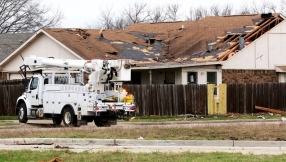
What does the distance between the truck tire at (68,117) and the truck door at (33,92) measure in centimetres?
211

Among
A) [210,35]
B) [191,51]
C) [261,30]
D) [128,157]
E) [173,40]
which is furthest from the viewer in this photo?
[173,40]

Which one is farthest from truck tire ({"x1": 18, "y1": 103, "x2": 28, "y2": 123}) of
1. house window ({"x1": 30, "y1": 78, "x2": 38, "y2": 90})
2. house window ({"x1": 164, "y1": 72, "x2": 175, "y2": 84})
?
house window ({"x1": 164, "y1": 72, "x2": 175, "y2": 84})

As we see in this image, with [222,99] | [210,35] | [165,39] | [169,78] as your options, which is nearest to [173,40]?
[165,39]

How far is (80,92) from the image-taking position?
1019 inches

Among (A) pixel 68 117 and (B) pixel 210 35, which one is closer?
(A) pixel 68 117

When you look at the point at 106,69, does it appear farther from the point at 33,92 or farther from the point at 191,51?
the point at 191,51

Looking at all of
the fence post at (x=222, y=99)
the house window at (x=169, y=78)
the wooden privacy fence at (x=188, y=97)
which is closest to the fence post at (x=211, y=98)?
the wooden privacy fence at (x=188, y=97)

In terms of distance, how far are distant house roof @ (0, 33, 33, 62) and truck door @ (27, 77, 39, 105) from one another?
1967 centimetres

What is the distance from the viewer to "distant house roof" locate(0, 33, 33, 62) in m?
48.4

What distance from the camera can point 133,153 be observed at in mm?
15328

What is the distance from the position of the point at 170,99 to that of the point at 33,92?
31.3 ft

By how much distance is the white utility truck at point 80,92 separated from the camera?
25.8m

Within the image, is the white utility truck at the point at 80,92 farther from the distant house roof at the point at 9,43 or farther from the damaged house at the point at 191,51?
the distant house roof at the point at 9,43

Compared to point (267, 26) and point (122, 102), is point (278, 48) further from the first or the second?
point (122, 102)
